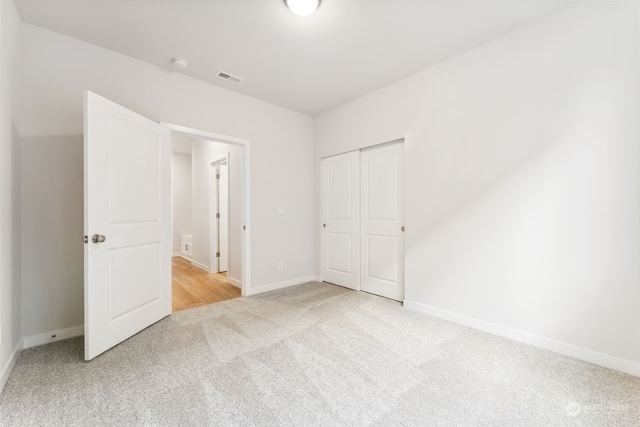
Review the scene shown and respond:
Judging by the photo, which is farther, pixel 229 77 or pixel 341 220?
pixel 341 220

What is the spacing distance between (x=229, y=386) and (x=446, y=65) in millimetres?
3350

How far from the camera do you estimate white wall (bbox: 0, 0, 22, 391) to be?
5.46 feet

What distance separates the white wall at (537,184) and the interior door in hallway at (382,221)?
24 centimetres

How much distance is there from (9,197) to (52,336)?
1.21 meters

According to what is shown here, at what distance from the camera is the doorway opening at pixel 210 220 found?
349 cm

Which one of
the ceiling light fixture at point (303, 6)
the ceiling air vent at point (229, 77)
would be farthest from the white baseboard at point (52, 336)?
the ceiling light fixture at point (303, 6)

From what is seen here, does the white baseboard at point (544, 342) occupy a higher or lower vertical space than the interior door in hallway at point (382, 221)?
lower

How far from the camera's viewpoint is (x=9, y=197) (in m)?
1.83

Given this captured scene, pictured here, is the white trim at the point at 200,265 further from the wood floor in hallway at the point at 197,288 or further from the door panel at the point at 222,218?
the door panel at the point at 222,218

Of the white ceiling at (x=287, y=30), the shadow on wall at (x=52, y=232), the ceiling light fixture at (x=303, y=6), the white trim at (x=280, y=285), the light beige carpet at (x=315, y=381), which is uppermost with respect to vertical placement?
Answer: the white ceiling at (x=287, y=30)

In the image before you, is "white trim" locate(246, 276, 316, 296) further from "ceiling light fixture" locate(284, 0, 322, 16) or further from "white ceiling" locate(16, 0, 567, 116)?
"ceiling light fixture" locate(284, 0, 322, 16)

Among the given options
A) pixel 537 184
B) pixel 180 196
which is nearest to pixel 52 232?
pixel 537 184

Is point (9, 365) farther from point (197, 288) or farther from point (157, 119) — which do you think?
point (157, 119)

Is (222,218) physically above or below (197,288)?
above
